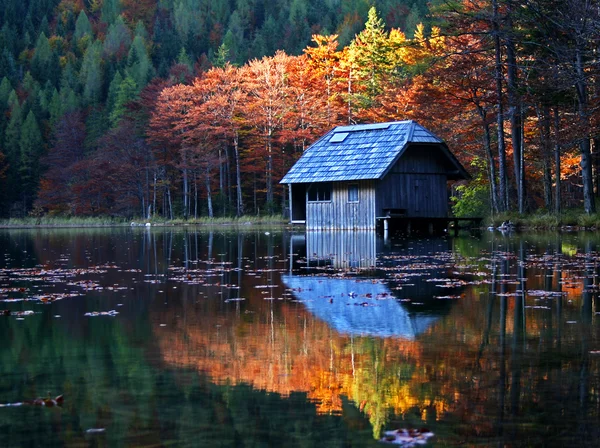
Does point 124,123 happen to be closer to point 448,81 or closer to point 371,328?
point 448,81

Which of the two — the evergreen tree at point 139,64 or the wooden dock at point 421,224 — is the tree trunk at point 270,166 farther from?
the evergreen tree at point 139,64

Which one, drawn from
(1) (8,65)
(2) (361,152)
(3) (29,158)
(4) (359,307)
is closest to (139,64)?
(1) (8,65)

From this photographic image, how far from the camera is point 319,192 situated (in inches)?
1745

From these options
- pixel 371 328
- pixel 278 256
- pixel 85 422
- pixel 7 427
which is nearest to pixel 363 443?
pixel 85 422

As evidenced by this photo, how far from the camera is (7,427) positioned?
5809mm

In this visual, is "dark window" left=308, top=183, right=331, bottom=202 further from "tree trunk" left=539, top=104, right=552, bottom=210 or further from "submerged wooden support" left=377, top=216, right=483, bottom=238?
"tree trunk" left=539, top=104, right=552, bottom=210

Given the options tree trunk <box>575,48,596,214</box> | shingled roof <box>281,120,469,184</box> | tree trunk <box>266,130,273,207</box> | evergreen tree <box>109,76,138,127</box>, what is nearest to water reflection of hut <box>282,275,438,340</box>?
tree trunk <box>575,48,596,214</box>

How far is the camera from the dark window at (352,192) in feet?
139

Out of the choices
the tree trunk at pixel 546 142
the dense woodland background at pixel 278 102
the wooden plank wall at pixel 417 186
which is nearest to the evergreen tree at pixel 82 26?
the dense woodland background at pixel 278 102

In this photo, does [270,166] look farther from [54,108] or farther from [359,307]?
[359,307]

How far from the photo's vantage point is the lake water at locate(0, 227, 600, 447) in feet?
18.9

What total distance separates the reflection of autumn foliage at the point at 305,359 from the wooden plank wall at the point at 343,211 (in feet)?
102

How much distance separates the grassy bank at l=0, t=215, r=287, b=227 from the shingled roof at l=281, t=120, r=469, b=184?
59.7ft

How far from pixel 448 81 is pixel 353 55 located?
2750 cm
